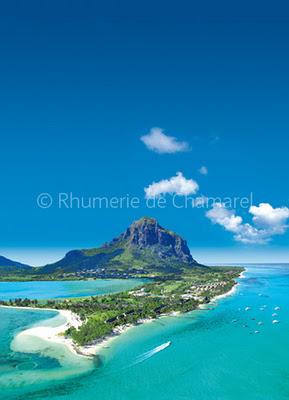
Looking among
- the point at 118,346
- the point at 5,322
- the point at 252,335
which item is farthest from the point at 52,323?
the point at 252,335

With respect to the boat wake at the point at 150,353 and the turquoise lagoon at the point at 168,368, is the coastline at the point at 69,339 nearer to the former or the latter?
the turquoise lagoon at the point at 168,368

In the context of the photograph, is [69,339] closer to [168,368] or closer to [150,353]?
[150,353]

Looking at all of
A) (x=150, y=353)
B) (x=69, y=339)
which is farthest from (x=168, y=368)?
(x=69, y=339)

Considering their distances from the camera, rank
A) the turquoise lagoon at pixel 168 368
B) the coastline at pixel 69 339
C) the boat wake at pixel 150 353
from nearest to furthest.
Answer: the turquoise lagoon at pixel 168 368
the boat wake at pixel 150 353
the coastline at pixel 69 339

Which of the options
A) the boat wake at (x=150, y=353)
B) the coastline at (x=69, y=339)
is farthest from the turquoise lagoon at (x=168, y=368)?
the coastline at (x=69, y=339)

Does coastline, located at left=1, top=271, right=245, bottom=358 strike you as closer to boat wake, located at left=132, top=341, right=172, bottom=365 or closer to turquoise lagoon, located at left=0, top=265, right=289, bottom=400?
turquoise lagoon, located at left=0, top=265, right=289, bottom=400

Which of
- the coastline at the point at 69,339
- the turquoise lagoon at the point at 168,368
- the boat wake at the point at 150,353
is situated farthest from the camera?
the coastline at the point at 69,339

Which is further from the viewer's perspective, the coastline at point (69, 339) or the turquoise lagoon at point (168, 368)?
the coastline at point (69, 339)

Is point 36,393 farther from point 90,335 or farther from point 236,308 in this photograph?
point 236,308
